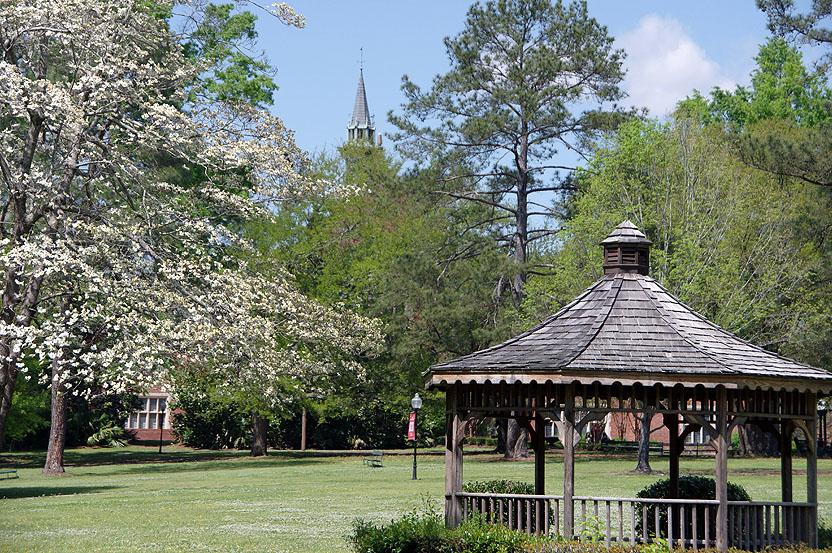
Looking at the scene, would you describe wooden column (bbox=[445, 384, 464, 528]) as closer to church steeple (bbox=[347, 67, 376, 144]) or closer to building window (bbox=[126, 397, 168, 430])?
building window (bbox=[126, 397, 168, 430])

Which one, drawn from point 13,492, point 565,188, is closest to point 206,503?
point 13,492

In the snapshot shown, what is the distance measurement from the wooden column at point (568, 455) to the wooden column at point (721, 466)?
2.09 meters

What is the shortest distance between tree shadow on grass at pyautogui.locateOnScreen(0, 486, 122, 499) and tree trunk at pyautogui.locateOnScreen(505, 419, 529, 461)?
21548 mm

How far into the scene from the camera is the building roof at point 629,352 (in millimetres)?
16984

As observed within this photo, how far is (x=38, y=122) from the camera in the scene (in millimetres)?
29062

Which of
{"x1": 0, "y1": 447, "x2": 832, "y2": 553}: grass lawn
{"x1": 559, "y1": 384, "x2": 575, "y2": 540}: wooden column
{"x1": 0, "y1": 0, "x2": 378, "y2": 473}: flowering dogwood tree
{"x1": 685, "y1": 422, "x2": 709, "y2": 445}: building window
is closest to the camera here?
{"x1": 559, "y1": 384, "x2": 575, "y2": 540}: wooden column

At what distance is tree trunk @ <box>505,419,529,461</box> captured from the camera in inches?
2117

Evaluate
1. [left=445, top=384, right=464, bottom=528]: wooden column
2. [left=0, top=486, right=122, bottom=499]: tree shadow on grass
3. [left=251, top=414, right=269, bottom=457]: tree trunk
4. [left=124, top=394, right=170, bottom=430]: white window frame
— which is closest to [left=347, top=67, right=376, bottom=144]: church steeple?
[left=124, top=394, right=170, bottom=430]: white window frame

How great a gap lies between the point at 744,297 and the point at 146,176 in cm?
2247

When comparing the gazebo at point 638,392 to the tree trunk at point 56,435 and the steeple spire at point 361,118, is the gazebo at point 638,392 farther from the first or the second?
the steeple spire at point 361,118

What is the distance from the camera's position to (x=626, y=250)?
2006cm

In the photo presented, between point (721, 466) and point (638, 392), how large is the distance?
1.67m

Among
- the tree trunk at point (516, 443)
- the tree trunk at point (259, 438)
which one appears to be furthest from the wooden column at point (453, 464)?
the tree trunk at point (259, 438)

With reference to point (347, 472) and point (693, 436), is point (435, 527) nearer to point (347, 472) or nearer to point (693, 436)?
point (347, 472)
